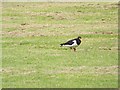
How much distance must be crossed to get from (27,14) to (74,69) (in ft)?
49.1

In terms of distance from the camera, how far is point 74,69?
16.9 m

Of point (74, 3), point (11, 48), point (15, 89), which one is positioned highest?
point (15, 89)

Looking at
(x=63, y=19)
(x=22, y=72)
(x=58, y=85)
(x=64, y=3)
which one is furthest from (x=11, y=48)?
(x=64, y=3)

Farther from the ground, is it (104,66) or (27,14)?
(104,66)

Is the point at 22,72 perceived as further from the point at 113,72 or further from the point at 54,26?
the point at 54,26

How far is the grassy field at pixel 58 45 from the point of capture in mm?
15711

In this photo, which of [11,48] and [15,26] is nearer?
[11,48]

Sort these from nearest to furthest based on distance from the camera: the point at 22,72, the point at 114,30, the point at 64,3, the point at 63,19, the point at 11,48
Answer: the point at 22,72
the point at 11,48
the point at 114,30
the point at 63,19
the point at 64,3

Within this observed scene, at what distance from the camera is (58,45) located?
21.7 meters

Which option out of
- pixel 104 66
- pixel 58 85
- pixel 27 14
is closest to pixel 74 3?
pixel 27 14

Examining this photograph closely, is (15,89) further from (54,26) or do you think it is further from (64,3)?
(64,3)

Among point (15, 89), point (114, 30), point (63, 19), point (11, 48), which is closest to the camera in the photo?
point (15, 89)

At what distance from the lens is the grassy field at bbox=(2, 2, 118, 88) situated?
15711 millimetres

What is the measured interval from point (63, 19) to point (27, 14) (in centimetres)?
259
